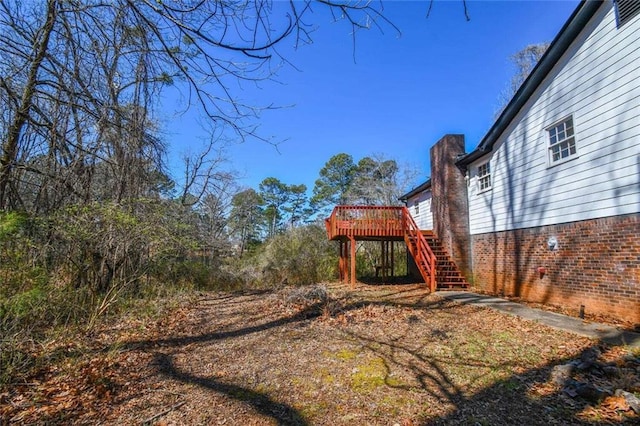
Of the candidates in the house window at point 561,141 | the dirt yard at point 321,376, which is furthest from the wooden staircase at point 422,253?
the house window at point 561,141

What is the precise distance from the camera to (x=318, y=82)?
3506mm

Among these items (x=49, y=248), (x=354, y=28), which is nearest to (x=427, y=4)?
(x=354, y=28)

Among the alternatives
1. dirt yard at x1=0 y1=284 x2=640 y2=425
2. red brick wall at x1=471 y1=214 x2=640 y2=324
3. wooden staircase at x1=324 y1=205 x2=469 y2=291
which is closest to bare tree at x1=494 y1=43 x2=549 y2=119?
wooden staircase at x1=324 y1=205 x2=469 y2=291

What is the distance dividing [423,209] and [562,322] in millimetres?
8974

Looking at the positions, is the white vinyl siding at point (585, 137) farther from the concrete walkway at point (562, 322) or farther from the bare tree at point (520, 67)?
the bare tree at point (520, 67)

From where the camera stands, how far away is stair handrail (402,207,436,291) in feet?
30.4

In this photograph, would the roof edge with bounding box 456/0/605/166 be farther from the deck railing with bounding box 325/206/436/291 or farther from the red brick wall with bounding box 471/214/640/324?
the deck railing with bounding box 325/206/436/291

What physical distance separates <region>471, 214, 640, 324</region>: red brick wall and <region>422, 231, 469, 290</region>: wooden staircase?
0.92 meters

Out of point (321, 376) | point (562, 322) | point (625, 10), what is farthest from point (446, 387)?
point (625, 10)

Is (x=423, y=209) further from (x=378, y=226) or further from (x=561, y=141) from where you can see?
(x=561, y=141)

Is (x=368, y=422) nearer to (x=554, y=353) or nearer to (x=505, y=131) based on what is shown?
(x=554, y=353)

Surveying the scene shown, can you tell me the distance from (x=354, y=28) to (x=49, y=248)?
5.53m

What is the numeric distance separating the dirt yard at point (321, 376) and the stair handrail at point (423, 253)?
3004 mm

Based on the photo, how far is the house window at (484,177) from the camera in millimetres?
9945
